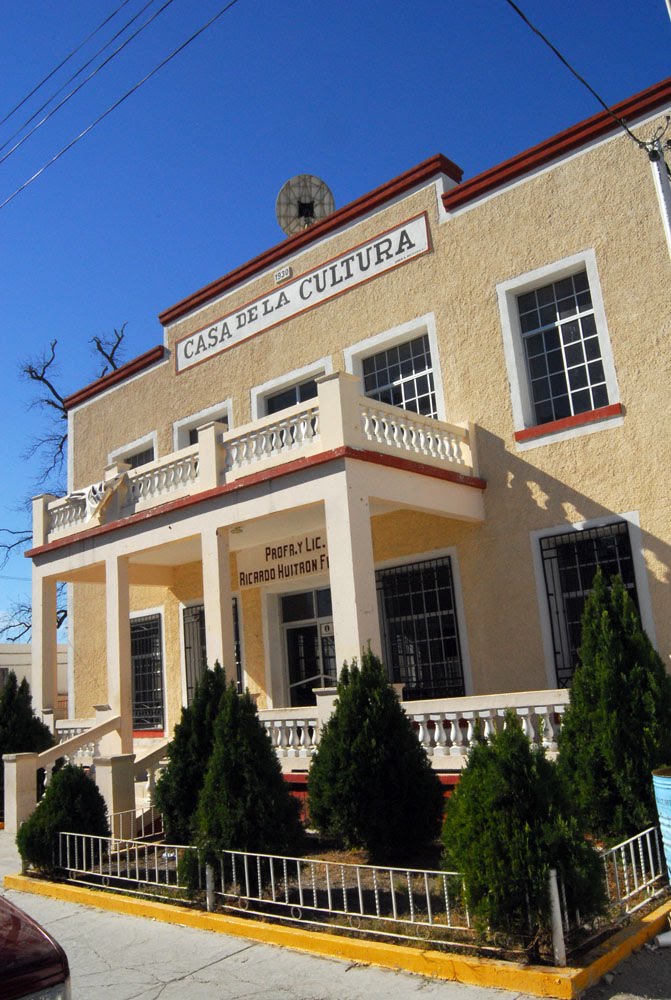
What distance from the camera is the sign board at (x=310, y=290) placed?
46.8 feet

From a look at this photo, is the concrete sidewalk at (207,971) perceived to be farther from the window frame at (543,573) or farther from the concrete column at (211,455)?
the concrete column at (211,455)

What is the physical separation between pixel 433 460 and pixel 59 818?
255 inches

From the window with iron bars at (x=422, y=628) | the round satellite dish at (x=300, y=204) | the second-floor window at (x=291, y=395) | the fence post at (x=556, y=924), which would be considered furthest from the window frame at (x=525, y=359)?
the fence post at (x=556, y=924)

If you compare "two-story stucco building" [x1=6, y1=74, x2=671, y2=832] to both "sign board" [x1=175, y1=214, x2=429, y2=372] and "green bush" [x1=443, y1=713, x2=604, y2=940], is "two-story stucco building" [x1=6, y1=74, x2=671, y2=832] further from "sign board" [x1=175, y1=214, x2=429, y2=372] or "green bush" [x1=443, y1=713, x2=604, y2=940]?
"green bush" [x1=443, y1=713, x2=604, y2=940]

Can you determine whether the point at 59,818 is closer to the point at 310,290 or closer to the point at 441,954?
the point at 441,954

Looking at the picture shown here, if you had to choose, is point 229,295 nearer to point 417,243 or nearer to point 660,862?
point 417,243

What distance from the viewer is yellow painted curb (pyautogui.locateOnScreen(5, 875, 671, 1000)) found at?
5043mm

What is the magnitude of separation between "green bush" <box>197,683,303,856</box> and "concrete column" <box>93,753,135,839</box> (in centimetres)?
273

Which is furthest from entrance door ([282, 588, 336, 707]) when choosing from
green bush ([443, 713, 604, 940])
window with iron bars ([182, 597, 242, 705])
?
green bush ([443, 713, 604, 940])

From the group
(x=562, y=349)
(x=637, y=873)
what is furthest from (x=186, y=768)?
(x=562, y=349)

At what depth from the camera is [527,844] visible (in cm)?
545

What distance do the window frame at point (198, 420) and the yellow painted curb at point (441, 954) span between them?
10.5 m

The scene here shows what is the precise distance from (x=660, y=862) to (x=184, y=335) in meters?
13.8

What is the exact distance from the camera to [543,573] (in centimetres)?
1201
